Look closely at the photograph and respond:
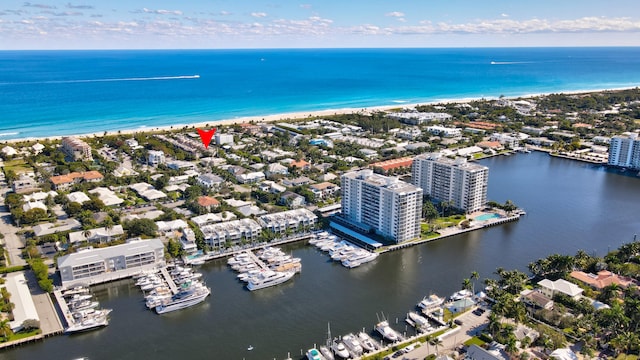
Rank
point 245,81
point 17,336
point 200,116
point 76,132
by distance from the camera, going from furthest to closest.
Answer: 1. point 245,81
2. point 200,116
3. point 76,132
4. point 17,336

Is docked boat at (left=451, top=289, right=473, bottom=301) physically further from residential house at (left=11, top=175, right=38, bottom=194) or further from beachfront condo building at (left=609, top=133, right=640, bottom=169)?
residential house at (left=11, top=175, right=38, bottom=194)

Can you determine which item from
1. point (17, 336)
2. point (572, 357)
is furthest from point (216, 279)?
point (572, 357)

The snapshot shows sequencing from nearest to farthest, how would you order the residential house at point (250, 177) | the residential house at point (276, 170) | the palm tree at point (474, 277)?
the palm tree at point (474, 277), the residential house at point (250, 177), the residential house at point (276, 170)

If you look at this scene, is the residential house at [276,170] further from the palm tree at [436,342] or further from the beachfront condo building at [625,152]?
the beachfront condo building at [625,152]

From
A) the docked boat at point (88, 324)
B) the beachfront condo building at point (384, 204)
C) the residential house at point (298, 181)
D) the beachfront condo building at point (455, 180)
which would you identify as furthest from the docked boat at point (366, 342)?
the residential house at point (298, 181)

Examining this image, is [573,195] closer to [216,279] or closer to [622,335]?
[622,335]

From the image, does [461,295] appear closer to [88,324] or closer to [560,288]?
[560,288]

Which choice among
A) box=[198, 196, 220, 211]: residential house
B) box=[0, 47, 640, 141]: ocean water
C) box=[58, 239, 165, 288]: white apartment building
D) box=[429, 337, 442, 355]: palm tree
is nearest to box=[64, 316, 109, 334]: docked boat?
box=[58, 239, 165, 288]: white apartment building
